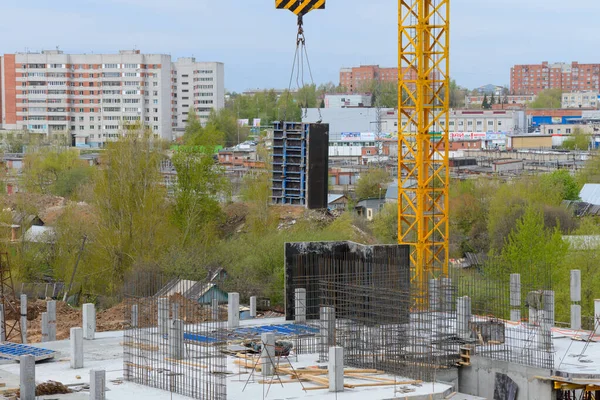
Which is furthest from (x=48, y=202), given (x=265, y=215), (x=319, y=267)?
(x=319, y=267)

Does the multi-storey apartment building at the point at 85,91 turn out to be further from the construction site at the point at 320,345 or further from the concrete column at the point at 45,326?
the concrete column at the point at 45,326

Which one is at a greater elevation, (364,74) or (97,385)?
(364,74)

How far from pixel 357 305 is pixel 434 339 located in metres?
1.35

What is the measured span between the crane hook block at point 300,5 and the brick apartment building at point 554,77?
167931 millimetres

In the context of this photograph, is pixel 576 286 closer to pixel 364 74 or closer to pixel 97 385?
pixel 97 385

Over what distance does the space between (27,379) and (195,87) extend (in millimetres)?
92285

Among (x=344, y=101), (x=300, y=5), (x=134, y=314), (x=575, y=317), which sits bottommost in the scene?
(x=575, y=317)

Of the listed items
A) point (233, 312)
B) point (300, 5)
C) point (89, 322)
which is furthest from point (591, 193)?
point (89, 322)

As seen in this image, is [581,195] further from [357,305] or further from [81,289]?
[357,305]

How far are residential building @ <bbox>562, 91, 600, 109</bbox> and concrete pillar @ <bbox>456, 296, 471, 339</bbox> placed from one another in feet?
435

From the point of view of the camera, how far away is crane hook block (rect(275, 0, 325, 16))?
21.5m

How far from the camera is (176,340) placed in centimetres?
1625

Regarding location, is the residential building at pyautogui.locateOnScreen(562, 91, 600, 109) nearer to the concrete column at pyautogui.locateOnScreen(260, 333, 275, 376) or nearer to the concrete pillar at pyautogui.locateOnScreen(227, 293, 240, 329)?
the concrete pillar at pyautogui.locateOnScreen(227, 293, 240, 329)

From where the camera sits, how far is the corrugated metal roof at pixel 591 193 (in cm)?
5042
